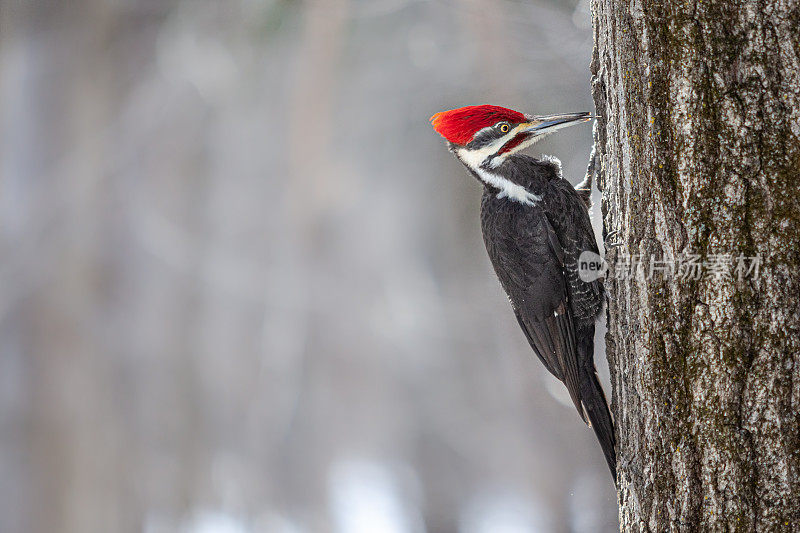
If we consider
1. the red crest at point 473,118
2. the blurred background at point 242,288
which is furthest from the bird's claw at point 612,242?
the blurred background at point 242,288

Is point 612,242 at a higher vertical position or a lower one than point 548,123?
lower

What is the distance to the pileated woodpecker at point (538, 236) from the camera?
1.42 m

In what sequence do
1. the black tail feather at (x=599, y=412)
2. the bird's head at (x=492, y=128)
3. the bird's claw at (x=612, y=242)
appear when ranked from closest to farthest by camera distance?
1. the bird's claw at (x=612, y=242)
2. the black tail feather at (x=599, y=412)
3. the bird's head at (x=492, y=128)

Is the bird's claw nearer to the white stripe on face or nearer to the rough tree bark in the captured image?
the rough tree bark

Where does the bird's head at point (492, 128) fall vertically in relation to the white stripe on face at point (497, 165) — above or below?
above

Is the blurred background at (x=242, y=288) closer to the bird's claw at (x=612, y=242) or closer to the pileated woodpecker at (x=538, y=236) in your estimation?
the pileated woodpecker at (x=538, y=236)

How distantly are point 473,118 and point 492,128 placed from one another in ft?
0.20

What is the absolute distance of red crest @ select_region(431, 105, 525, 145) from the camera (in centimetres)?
141

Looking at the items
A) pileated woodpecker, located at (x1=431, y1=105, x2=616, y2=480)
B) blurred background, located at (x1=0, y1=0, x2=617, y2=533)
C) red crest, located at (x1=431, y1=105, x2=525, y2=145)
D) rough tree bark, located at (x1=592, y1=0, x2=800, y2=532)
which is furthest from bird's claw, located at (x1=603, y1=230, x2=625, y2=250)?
blurred background, located at (x1=0, y1=0, x2=617, y2=533)

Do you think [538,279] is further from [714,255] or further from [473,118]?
[714,255]

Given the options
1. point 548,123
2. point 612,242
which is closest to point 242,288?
point 548,123

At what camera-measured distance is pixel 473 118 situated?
1.41 m

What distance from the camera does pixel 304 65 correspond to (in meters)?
3.37

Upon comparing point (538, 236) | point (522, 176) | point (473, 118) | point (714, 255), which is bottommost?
point (714, 255)
